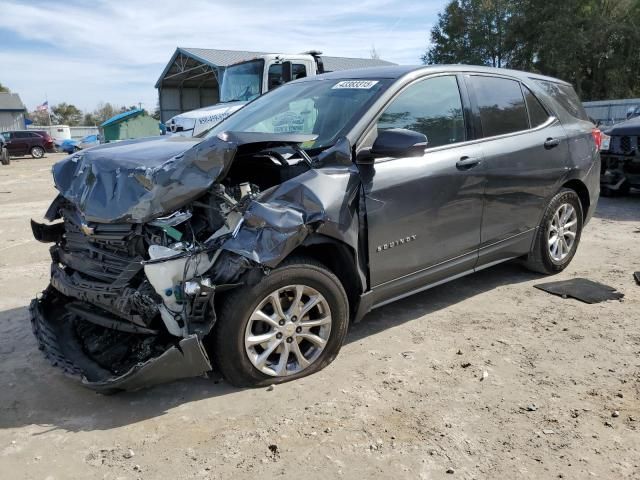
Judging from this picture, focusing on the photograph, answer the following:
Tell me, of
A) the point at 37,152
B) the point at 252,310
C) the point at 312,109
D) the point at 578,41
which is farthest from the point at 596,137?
the point at 37,152

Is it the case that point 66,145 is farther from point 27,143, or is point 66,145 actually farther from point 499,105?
point 499,105

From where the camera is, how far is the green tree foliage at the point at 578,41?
30156 millimetres

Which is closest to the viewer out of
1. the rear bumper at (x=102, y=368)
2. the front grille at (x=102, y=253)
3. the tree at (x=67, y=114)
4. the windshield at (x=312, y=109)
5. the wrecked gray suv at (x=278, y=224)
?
the rear bumper at (x=102, y=368)

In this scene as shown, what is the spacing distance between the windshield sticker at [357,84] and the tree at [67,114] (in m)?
81.6

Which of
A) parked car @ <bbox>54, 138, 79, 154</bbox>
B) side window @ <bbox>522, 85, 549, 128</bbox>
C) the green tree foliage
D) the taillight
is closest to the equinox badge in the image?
side window @ <bbox>522, 85, 549, 128</bbox>

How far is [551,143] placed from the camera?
4.72 m

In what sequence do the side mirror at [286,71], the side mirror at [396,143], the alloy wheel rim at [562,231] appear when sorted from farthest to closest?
the side mirror at [286,71] < the alloy wheel rim at [562,231] < the side mirror at [396,143]

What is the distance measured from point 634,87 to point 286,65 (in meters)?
29.0

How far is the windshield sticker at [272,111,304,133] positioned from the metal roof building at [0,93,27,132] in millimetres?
54471

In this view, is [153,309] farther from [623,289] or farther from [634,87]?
[634,87]

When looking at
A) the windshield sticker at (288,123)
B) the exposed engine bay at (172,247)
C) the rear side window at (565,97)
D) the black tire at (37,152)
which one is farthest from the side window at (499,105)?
the black tire at (37,152)

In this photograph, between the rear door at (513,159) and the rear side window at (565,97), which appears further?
the rear side window at (565,97)

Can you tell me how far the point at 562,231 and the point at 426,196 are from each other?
2.11 m

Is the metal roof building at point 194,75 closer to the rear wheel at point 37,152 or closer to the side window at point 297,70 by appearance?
the rear wheel at point 37,152
